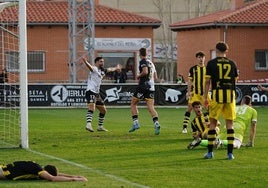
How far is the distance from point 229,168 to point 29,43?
43.1 meters

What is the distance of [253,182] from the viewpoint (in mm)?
13531

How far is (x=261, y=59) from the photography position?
194 feet

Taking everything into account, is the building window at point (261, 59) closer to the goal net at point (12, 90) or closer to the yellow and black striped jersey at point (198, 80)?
the goal net at point (12, 90)

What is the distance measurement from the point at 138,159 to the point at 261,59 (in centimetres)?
4316

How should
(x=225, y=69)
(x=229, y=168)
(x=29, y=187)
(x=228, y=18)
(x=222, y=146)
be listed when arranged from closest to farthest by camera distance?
(x=29, y=187) < (x=229, y=168) < (x=225, y=69) < (x=222, y=146) < (x=228, y=18)

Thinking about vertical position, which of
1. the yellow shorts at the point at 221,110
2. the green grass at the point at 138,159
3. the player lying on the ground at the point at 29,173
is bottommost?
the green grass at the point at 138,159

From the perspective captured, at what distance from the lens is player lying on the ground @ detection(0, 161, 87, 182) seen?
1346 centimetres

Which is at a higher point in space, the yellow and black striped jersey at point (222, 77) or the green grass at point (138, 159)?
the yellow and black striped jersey at point (222, 77)

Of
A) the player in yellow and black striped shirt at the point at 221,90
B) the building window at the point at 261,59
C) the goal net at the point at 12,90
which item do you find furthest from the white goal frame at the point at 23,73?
the building window at the point at 261,59

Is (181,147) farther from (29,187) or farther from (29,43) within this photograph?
A: (29,43)

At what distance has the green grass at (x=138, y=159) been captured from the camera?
1363cm

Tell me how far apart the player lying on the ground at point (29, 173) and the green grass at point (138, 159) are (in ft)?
0.50

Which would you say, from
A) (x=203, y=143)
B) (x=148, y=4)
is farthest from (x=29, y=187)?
(x=148, y=4)

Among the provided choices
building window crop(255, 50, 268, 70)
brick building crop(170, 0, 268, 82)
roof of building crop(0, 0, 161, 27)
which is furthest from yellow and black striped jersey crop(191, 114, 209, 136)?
building window crop(255, 50, 268, 70)
